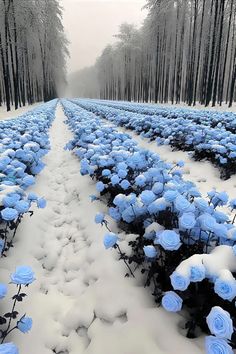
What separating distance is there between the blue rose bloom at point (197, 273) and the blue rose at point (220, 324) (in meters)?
0.22

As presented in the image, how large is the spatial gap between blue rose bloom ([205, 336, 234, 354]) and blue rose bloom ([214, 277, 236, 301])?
0.70ft

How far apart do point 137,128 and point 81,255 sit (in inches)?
270

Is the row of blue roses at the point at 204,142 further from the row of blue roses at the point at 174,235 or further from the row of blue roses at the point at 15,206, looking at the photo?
the row of blue roses at the point at 15,206

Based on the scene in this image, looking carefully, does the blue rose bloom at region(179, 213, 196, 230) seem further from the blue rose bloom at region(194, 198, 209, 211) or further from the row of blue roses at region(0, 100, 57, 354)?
the row of blue roses at region(0, 100, 57, 354)

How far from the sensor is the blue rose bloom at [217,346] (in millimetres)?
1408

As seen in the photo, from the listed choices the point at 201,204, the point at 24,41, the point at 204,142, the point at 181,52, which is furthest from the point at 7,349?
the point at 24,41

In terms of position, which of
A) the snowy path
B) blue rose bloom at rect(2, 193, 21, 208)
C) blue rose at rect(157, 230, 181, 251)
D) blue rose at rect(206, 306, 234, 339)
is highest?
blue rose at rect(157, 230, 181, 251)

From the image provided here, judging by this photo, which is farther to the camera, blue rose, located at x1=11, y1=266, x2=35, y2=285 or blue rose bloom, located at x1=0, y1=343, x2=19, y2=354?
blue rose, located at x1=11, y1=266, x2=35, y2=285

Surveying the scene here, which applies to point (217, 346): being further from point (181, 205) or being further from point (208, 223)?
point (181, 205)

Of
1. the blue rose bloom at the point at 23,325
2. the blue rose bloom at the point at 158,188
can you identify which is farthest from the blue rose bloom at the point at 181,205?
the blue rose bloom at the point at 23,325

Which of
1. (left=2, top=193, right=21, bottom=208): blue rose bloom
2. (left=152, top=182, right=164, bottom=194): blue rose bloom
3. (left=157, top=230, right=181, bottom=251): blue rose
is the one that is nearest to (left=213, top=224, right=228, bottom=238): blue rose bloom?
(left=157, top=230, right=181, bottom=251): blue rose

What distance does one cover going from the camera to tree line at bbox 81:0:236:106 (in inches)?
899

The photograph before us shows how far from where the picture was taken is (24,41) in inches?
1090

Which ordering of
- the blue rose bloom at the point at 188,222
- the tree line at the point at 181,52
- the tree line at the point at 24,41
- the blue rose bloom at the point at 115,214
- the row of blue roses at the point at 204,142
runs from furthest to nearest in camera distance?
the tree line at the point at 181,52 < the tree line at the point at 24,41 < the row of blue roses at the point at 204,142 < the blue rose bloom at the point at 115,214 < the blue rose bloom at the point at 188,222
